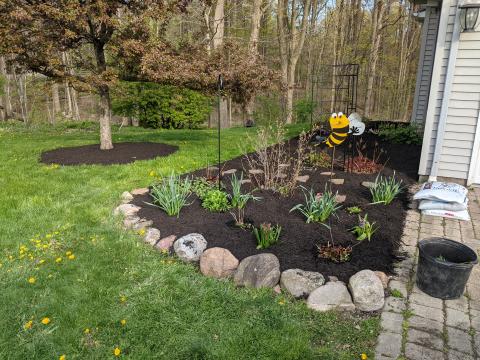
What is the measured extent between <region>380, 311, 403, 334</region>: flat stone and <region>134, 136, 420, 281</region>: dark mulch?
1.33 ft

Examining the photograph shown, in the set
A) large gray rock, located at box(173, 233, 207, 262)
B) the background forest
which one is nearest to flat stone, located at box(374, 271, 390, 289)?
large gray rock, located at box(173, 233, 207, 262)

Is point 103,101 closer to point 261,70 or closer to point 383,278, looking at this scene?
point 261,70

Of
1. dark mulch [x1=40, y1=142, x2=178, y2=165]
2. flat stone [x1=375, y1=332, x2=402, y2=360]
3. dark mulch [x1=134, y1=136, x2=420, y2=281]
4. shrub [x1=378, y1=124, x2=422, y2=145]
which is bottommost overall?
flat stone [x1=375, y1=332, x2=402, y2=360]

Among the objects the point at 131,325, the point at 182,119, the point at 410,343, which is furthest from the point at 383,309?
the point at 182,119

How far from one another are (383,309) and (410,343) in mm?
368

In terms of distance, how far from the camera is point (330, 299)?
273cm

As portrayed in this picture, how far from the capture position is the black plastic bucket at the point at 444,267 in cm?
270

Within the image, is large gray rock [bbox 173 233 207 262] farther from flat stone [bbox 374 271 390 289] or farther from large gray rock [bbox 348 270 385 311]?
flat stone [bbox 374 271 390 289]

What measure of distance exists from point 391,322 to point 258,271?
3.32ft

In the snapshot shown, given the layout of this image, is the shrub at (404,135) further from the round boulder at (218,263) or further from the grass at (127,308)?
the grass at (127,308)

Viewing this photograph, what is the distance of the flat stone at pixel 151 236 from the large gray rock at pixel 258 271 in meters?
1.00

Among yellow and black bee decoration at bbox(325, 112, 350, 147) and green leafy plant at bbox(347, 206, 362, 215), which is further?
yellow and black bee decoration at bbox(325, 112, 350, 147)

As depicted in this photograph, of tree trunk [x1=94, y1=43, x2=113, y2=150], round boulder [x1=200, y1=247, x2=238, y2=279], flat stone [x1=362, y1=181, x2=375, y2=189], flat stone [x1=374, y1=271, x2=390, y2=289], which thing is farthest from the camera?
tree trunk [x1=94, y1=43, x2=113, y2=150]

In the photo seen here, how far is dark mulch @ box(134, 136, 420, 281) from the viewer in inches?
125
